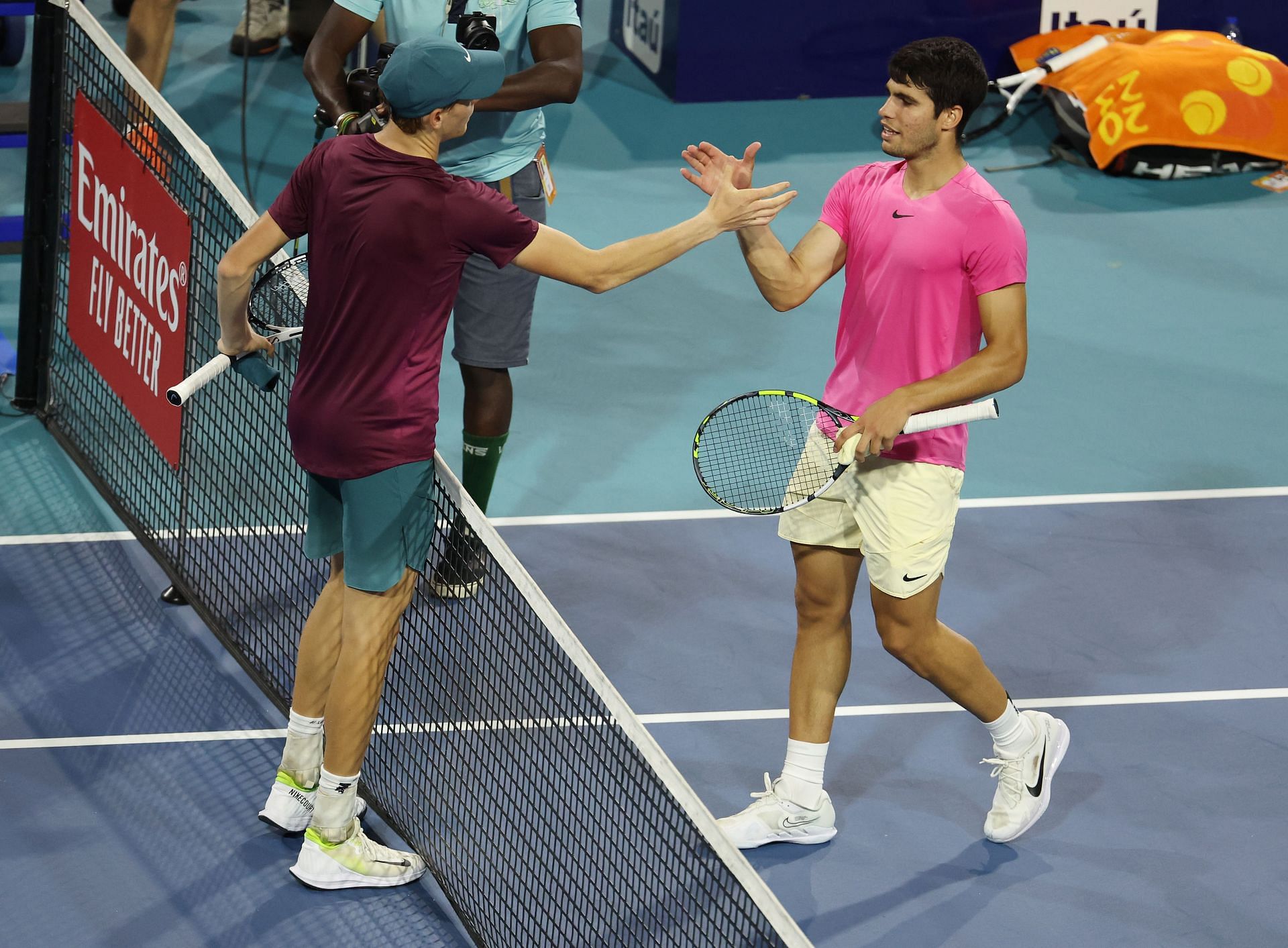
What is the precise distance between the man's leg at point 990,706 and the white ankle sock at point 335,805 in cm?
144

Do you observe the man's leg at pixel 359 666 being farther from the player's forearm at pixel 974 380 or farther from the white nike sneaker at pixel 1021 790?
the white nike sneaker at pixel 1021 790

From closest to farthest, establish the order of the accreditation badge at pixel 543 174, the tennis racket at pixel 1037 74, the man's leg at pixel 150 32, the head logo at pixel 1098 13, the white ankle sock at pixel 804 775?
the white ankle sock at pixel 804 775
the accreditation badge at pixel 543 174
the man's leg at pixel 150 32
the tennis racket at pixel 1037 74
the head logo at pixel 1098 13

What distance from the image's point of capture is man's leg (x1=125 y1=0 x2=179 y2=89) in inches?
341

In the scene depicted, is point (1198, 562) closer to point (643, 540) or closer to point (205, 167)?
point (643, 540)

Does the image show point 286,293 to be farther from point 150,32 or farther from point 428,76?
point 150,32

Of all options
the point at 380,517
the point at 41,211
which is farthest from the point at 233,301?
the point at 41,211

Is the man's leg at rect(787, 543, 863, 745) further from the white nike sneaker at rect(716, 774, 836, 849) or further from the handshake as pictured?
the handshake

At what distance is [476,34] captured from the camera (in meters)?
4.82

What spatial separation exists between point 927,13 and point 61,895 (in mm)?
8177

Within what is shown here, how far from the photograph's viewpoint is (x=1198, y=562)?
6.23m

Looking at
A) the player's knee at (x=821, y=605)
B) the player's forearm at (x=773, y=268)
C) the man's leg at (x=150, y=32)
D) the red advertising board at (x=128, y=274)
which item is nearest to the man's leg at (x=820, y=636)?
the player's knee at (x=821, y=605)

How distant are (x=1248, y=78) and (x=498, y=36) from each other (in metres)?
5.72

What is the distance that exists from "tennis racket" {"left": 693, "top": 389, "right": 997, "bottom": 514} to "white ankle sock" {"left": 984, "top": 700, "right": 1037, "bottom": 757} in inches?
33.2

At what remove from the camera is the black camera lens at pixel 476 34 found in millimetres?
4781
